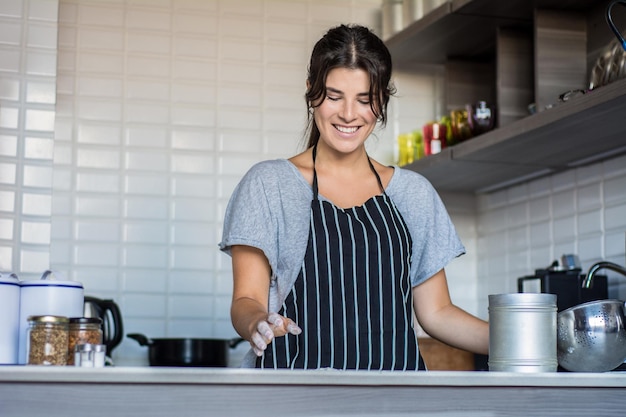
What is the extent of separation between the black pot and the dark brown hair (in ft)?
5.16

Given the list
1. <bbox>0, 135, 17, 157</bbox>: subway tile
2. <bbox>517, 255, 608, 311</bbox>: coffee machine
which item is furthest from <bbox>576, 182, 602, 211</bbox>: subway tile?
<bbox>0, 135, 17, 157</bbox>: subway tile

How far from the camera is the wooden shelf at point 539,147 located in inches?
109

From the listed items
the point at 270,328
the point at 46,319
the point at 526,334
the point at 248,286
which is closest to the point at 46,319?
the point at 46,319

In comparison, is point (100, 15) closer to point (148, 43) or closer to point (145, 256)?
point (148, 43)

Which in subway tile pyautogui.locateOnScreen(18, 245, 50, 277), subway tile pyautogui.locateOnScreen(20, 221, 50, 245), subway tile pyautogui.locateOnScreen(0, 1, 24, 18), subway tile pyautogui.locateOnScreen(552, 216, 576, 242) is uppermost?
subway tile pyautogui.locateOnScreen(0, 1, 24, 18)

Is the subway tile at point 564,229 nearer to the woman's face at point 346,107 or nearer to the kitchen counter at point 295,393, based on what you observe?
the woman's face at point 346,107

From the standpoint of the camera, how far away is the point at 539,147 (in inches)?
129

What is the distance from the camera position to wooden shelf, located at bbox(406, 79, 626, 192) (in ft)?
9.12

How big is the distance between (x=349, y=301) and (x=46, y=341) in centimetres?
64

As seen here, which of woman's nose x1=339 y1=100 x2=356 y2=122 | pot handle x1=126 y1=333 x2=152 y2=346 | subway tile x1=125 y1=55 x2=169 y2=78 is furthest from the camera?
subway tile x1=125 y1=55 x2=169 y2=78

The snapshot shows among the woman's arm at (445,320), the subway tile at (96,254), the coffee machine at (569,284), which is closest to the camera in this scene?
the woman's arm at (445,320)

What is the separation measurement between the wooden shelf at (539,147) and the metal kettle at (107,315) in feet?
3.81

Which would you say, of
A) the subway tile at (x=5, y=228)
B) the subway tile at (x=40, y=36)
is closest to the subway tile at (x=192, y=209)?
the subway tile at (x=5, y=228)

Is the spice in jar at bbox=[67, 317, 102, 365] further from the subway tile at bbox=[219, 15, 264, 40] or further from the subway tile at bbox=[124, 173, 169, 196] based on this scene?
the subway tile at bbox=[219, 15, 264, 40]
